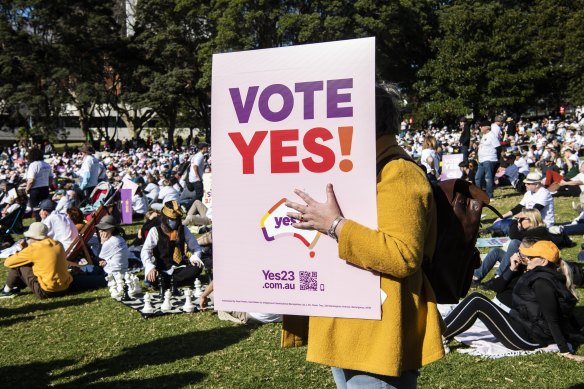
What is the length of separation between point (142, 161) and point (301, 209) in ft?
88.5

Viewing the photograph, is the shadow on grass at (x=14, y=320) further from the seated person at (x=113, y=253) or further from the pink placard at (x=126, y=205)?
the pink placard at (x=126, y=205)

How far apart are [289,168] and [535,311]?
13.0ft

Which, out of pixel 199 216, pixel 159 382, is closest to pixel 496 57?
pixel 199 216

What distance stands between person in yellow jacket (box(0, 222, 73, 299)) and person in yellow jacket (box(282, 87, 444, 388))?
6.82 meters

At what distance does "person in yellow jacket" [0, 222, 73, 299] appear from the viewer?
817cm

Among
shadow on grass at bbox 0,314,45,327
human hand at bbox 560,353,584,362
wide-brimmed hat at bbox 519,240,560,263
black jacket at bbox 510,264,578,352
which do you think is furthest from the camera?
shadow on grass at bbox 0,314,45,327

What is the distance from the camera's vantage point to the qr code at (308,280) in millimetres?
2105

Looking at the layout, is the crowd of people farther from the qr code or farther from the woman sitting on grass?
the qr code

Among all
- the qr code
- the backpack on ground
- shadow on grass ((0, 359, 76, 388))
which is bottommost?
A: shadow on grass ((0, 359, 76, 388))

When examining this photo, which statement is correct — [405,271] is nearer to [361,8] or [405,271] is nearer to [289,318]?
[289,318]

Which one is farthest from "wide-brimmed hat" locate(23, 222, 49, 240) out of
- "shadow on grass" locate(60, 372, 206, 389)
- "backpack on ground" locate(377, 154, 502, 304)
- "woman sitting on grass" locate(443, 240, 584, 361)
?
"backpack on ground" locate(377, 154, 502, 304)

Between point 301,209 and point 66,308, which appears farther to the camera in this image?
point 66,308

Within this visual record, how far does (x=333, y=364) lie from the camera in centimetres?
210

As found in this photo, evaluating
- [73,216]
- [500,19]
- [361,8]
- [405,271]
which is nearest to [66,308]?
[73,216]
